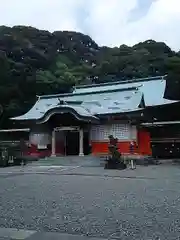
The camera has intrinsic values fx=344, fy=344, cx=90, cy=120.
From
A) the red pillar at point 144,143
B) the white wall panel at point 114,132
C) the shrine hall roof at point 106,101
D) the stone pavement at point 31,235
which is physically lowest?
the stone pavement at point 31,235

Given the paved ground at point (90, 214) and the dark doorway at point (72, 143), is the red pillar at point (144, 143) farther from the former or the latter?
the paved ground at point (90, 214)

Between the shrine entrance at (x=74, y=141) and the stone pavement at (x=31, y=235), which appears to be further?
the shrine entrance at (x=74, y=141)

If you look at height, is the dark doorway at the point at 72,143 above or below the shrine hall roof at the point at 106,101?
below

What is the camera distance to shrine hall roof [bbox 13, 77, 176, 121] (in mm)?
26734

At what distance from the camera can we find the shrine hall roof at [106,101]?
87.7 ft

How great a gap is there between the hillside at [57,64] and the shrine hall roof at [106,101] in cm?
347

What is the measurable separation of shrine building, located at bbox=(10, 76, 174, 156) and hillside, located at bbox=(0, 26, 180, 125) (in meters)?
8.88

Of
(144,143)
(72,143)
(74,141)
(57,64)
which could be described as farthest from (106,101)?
(57,64)

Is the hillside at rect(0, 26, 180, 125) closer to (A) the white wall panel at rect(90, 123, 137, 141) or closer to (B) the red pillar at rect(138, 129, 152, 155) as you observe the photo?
(B) the red pillar at rect(138, 129, 152, 155)

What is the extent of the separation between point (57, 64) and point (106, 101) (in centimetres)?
2076

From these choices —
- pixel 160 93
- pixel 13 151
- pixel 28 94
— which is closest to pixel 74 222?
pixel 13 151

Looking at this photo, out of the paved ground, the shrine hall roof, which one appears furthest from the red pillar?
the paved ground

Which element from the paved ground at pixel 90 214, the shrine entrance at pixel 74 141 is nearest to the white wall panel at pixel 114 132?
the shrine entrance at pixel 74 141

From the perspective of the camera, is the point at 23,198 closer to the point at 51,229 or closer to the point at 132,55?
the point at 51,229
